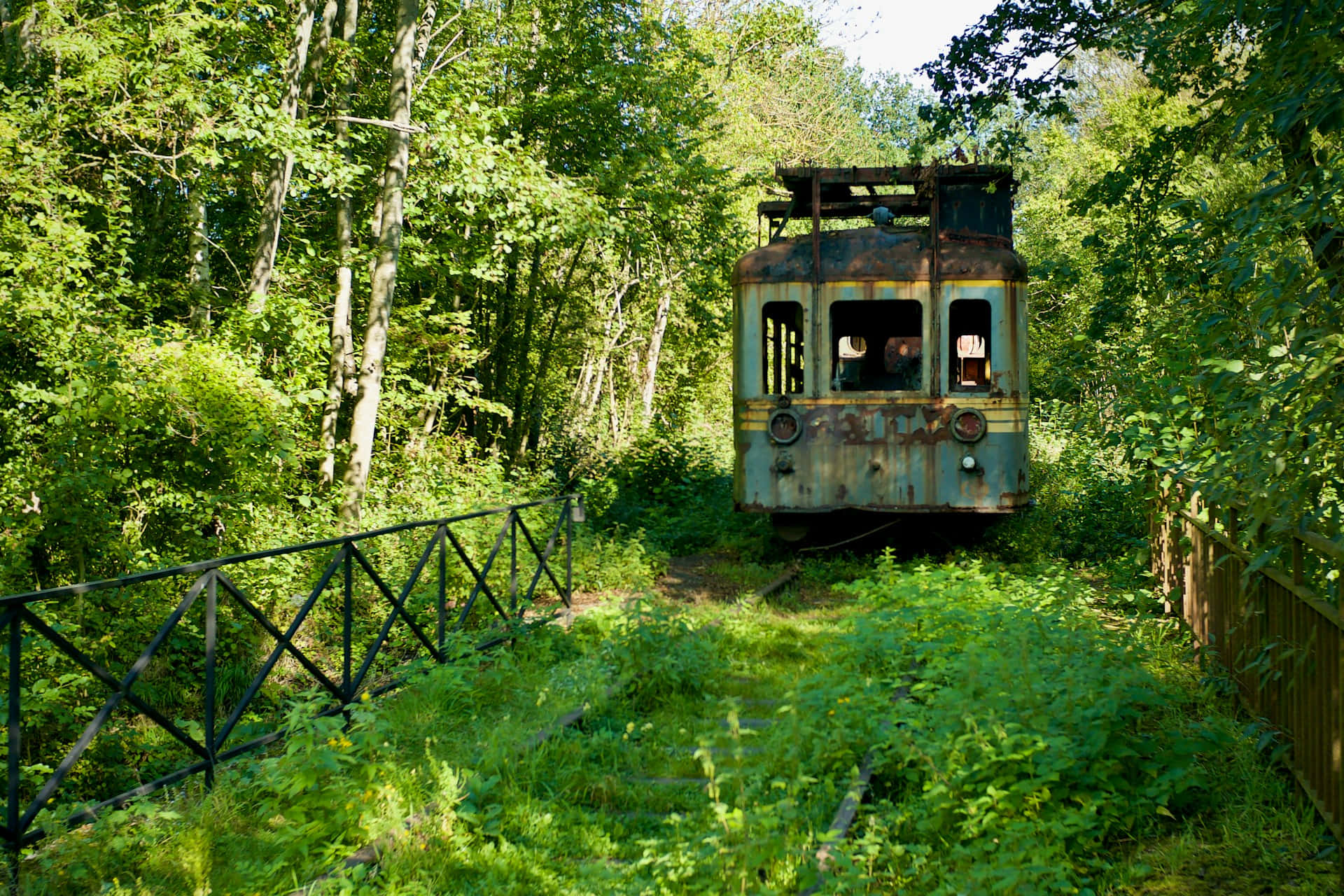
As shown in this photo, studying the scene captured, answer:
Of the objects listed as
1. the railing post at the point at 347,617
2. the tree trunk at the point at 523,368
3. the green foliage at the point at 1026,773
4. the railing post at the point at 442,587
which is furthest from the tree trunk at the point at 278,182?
the green foliage at the point at 1026,773

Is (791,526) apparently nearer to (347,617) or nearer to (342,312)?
(347,617)

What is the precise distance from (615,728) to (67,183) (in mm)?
8472

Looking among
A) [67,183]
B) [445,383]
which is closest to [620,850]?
[67,183]

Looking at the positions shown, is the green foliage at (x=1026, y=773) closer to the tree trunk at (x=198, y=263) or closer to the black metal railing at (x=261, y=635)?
the black metal railing at (x=261, y=635)

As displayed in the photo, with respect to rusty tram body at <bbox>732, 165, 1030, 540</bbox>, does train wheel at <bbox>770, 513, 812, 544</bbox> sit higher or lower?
lower

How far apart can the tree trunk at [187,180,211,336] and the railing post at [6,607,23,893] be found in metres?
8.40

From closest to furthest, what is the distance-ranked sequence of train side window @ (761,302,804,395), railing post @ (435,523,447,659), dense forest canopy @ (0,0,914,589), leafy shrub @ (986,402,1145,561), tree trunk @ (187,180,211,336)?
1. railing post @ (435,523,447,659)
2. dense forest canopy @ (0,0,914,589)
3. train side window @ (761,302,804,395)
4. leafy shrub @ (986,402,1145,561)
5. tree trunk @ (187,180,211,336)

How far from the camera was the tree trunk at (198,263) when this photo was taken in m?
→ 12.1

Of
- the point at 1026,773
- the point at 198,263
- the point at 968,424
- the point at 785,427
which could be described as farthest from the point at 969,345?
the point at 198,263

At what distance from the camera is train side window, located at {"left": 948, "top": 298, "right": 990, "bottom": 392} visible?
1073 centimetres

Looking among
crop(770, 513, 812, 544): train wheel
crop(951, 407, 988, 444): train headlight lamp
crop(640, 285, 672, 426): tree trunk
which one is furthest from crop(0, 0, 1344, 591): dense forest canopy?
crop(640, 285, 672, 426): tree trunk

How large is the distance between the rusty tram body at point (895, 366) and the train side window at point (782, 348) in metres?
0.01

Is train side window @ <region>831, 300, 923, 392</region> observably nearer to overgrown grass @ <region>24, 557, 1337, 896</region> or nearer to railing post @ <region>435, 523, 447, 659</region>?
overgrown grass @ <region>24, 557, 1337, 896</region>

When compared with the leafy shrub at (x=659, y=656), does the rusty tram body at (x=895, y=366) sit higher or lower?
higher
